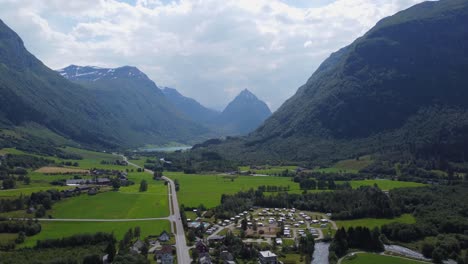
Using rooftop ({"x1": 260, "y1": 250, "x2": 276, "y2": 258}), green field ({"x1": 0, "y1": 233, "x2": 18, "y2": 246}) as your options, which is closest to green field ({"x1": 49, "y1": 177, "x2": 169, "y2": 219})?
green field ({"x1": 0, "y1": 233, "x2": 18, "y2": 246})

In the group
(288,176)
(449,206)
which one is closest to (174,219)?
(449,206)

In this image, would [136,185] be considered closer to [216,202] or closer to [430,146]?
[216,202]

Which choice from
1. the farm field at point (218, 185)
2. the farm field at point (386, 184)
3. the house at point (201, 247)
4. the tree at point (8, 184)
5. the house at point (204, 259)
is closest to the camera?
the house at point (204, 259)

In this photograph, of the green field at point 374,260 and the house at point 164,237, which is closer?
the green field at point 374,260

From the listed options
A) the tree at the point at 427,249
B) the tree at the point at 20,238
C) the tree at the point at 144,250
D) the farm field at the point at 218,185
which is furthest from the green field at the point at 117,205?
the tree at the point at 427,249

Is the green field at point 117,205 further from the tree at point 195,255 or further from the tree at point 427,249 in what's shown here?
the tree at point 427,249
